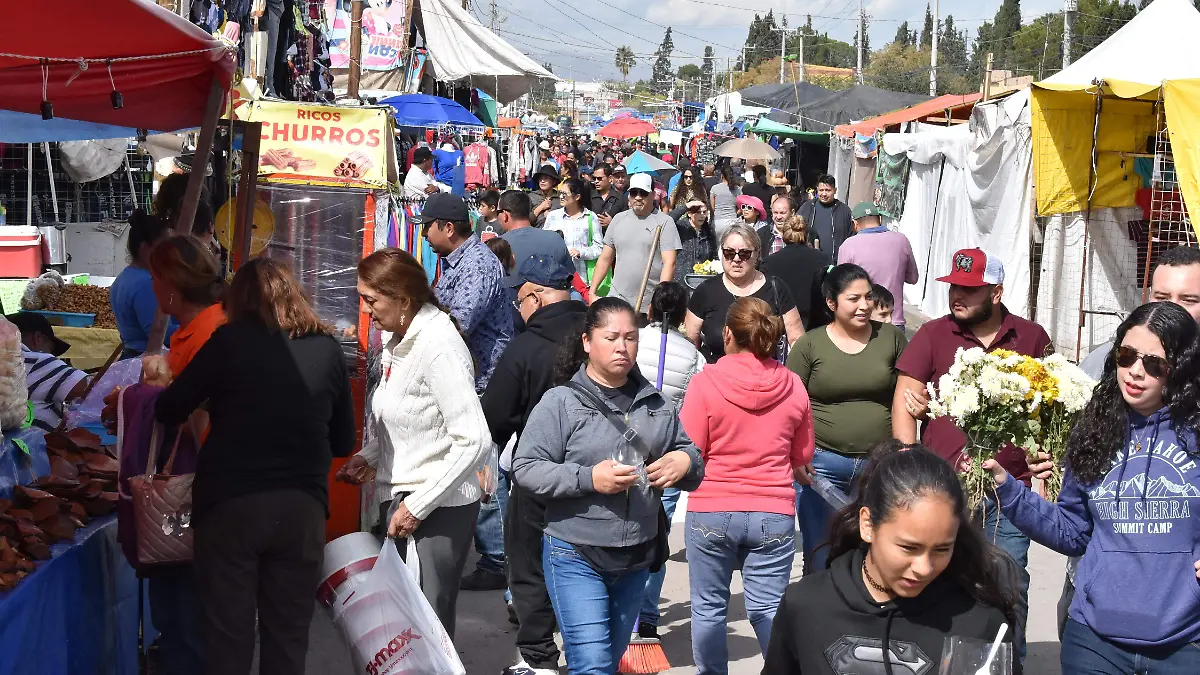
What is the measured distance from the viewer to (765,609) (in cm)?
491

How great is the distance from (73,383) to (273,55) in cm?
435

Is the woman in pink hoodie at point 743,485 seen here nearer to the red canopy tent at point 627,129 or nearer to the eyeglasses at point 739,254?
the eyeglasses at point 739,254

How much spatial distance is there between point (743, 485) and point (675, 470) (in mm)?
663

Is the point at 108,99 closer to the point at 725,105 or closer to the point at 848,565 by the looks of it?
the point at 848,565

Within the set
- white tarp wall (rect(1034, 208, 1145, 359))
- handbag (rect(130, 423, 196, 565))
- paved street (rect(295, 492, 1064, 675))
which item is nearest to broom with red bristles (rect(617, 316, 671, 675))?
paved street (rect(295, 492, 1064, 675))

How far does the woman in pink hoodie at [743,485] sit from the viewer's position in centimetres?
486

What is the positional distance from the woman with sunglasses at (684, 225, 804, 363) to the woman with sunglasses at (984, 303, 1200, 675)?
3496mm

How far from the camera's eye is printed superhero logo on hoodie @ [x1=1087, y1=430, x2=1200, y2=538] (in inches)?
137

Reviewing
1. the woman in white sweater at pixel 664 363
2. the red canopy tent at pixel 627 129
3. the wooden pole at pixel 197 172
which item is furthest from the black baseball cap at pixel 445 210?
the red canopy tent at pixel 627 129

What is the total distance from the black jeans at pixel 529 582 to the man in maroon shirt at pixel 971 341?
1.70 metres

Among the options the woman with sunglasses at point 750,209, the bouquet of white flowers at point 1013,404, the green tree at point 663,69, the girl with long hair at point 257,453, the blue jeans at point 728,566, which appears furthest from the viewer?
the green tree at point 663,69

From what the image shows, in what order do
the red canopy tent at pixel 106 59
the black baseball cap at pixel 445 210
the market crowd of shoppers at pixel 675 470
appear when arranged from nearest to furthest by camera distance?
1. the market crowd of shoppers at pixel 675 470
2. the red canopy tent at pixel 106 59
3. the black baseball cap at pixel 445 210

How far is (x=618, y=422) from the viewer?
4.38 meters

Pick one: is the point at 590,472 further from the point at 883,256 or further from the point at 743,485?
the point at 883,256
